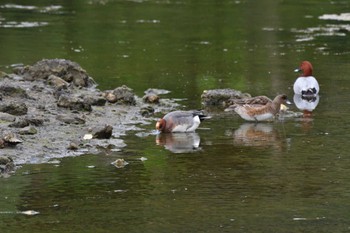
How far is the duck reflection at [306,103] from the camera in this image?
1781 cm

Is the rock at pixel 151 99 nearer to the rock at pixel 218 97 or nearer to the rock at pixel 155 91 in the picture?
the rock at pixel 218 97

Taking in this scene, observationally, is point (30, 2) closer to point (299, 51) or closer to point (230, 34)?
point (230, 34)

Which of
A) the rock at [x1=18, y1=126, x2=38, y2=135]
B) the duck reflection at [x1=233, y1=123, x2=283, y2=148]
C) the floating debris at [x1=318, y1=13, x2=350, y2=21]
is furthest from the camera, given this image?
the floating debris at [x1=318, y1=13, x2=350, y2=21]

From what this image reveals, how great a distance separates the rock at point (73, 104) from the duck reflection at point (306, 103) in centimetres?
340

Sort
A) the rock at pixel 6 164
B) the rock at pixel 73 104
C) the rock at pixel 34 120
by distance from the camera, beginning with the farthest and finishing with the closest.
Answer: the rock at pixel 73 104
the rock at pixel 34 120
the rock at pixel 6 164

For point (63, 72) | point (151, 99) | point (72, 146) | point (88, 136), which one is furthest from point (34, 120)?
point (63, 72)

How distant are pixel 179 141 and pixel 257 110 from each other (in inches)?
76.7

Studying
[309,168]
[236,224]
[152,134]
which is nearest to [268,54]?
[152,134]

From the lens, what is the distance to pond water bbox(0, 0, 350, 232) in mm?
10914

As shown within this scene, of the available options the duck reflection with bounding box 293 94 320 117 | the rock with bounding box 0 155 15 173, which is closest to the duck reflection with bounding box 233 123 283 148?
the duck reflection with bounding box 293 94 320 117

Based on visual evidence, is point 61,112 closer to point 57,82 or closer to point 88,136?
point 88,136

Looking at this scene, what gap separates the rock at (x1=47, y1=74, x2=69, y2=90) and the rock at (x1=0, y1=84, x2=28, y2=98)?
5.20 ft

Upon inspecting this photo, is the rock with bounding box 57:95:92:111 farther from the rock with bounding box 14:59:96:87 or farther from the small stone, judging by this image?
the rock with bounding box 14:59:96:87

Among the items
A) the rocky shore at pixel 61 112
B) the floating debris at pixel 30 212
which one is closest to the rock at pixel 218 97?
the rocky shore at pixel 61 112
